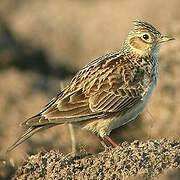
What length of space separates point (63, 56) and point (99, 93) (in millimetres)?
8945

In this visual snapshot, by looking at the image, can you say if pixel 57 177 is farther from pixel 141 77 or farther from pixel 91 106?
pixel 141 77

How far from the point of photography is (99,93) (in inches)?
333

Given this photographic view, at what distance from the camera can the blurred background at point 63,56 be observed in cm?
1174

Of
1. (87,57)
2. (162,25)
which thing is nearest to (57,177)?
(87,57)

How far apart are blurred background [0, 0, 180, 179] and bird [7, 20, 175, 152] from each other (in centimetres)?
59

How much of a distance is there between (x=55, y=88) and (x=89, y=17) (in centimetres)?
567

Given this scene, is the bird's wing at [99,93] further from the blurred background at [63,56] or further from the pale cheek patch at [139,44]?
the blurred background at [63,56]

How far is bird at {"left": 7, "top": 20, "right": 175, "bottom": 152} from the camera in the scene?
8164mm

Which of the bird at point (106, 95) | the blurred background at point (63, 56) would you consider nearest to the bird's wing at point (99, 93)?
the bird at point (106, 95)

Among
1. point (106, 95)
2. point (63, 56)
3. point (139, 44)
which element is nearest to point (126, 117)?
point (106, 95)

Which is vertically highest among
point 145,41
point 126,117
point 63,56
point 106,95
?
point 63,56

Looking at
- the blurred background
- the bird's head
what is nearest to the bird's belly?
the blurred background

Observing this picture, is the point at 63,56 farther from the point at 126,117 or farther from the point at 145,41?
the point at 126,117

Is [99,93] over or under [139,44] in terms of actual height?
under
